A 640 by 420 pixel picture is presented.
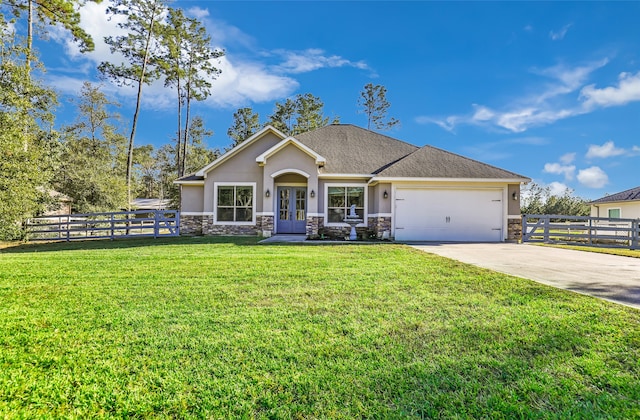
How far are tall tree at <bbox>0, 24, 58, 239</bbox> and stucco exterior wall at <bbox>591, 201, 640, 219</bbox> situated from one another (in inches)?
1256

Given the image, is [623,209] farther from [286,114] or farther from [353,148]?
[286,114]

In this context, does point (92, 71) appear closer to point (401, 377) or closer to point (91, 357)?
point (91, 357)

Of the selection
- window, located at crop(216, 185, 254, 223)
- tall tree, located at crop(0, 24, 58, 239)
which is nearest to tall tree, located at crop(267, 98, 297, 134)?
window, located at crop(216, 185, 254, 223)

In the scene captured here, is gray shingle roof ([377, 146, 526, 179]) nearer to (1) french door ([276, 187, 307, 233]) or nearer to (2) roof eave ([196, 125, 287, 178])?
(1) french door ([276, 187, 307, 233])

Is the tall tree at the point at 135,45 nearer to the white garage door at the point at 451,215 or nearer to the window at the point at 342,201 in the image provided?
the window at the point at 342,201

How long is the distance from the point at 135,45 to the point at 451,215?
22072 mm

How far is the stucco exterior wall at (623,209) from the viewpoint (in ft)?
63.7

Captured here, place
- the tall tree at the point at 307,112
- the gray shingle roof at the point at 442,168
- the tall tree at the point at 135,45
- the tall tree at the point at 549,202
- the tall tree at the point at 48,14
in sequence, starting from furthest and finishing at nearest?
the tall tree at the point at 307,112 < the tall tree at the point at 549,202 < the tall tree at the point at 135,45 < the tall tree at the point at 48,14 < the gray shingle roof at the point at 442,168

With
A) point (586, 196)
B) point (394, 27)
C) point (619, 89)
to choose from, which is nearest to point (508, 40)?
point (394, 27)

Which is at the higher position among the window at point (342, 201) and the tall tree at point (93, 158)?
the tall tree at point (93, 158)

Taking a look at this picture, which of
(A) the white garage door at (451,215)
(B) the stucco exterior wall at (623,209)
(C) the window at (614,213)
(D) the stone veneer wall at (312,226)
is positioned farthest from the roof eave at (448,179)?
(C) the window at (614,213)

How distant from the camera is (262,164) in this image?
1444cm

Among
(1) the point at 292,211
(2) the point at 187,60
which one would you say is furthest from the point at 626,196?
(2) the point at 187,60

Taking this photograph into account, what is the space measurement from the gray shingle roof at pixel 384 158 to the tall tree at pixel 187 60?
41.4ft
